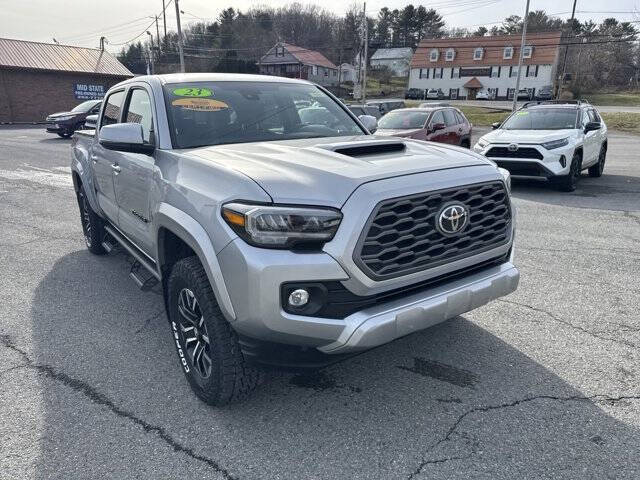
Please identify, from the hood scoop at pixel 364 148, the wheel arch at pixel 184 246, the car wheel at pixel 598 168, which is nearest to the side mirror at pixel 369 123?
the hood scoop at pixel 364 148

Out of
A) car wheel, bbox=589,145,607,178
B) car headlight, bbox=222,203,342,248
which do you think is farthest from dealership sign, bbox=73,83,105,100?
car headlight, bbox=222,203,342,248

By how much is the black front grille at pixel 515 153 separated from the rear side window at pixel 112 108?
24.2ft

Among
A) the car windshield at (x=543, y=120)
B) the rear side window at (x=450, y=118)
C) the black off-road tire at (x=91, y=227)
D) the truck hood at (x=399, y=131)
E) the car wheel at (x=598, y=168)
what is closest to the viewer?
the black off-road tire at (x=91, y=227)

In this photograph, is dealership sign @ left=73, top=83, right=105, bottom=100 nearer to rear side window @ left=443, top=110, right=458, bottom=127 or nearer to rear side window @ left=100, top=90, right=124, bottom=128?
rear side window @ left=443, top=110, right=458, bottom=127

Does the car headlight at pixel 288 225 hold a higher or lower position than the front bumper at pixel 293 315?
higher

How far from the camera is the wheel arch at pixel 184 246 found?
96.2 inches

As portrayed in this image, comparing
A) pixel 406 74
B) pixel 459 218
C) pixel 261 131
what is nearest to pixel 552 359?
pixel 459 218

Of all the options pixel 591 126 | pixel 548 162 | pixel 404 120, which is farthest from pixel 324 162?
pixel 404 120

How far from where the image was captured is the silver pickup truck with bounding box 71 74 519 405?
7.64 feet

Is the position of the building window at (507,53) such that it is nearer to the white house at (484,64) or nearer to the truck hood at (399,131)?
the white house at (484,64)

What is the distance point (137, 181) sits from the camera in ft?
11.9

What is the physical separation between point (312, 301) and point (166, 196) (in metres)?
1.26

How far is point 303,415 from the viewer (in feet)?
9.25

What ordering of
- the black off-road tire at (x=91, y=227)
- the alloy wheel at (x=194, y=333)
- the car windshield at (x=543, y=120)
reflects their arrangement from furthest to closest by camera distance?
the car windshield at (x=543, y=120), the black off-road tire at (x=91, y=227), the alloy wheel at (x=194, y=333)
